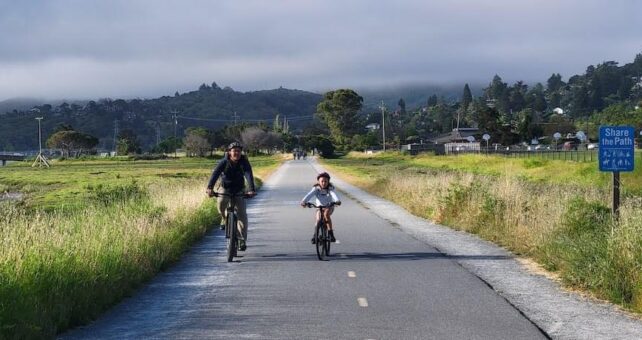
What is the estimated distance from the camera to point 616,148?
13266 mm

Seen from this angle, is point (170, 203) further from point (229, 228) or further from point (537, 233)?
point (537, 233)

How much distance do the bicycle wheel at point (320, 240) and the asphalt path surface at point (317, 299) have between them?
0.26 metres

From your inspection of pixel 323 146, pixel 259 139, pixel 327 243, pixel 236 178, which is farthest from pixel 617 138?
pixel 259 139

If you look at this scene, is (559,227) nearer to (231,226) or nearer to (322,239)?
(322,239)

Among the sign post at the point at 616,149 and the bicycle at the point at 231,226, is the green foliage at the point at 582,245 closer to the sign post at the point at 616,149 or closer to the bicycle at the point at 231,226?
the sign post at the point at 616,149

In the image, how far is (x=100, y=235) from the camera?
1216cm

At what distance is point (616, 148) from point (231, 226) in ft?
21.5

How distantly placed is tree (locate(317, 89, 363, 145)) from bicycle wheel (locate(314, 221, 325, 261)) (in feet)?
432

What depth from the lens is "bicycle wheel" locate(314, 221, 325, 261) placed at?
42.7 ft

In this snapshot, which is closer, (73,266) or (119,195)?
(73,266)

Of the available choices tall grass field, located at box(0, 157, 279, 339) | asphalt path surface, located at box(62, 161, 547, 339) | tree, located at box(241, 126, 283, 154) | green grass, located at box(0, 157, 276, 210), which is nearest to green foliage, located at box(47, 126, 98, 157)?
tree, located at box(241, 126, 283, 154)

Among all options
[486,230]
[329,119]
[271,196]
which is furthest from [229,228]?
[329,119]

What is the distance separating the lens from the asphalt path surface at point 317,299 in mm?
7773

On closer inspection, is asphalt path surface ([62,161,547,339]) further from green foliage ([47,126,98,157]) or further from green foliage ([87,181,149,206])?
green foliage ([47,126,98,157])
